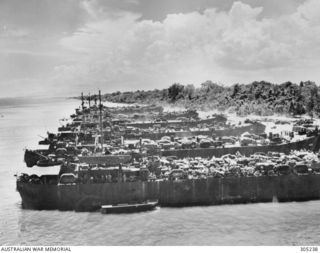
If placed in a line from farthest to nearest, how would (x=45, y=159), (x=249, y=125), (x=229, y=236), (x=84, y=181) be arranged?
(x=249, y=125) < (x=45, y=159) < (x=84, y=181) < (x=229, y=236)

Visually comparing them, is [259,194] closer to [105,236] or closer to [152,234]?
[152,234]

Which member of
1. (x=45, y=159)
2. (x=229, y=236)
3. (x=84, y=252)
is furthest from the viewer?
(x=45, y=159)

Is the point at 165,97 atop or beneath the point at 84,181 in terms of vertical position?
atop

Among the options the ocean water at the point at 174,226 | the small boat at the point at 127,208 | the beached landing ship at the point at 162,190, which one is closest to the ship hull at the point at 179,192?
the beached landing ship at the point at 162,190

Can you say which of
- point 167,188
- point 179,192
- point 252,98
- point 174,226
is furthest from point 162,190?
point 252,98

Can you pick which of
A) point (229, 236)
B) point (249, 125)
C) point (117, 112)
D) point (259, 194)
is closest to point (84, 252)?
point (229, 236)

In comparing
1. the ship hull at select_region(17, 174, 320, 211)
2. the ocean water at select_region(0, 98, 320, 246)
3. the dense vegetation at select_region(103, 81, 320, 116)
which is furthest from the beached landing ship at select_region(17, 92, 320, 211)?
the dense vegetation at select_region(103, 81, 320, 116)

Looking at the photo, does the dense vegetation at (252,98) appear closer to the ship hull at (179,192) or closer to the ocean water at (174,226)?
the ship hull at (179,192)
